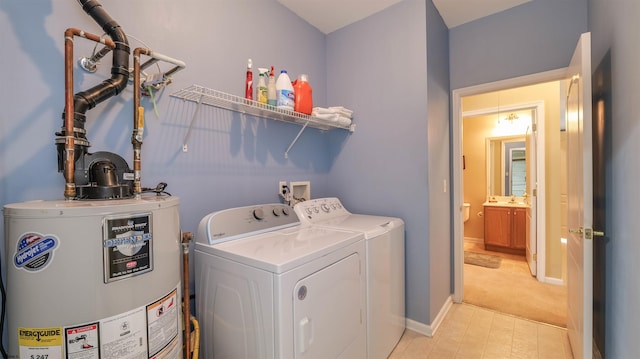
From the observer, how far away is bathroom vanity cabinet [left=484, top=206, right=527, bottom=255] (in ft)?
13.1

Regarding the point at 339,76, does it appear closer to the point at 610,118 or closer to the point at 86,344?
the point at 610,118

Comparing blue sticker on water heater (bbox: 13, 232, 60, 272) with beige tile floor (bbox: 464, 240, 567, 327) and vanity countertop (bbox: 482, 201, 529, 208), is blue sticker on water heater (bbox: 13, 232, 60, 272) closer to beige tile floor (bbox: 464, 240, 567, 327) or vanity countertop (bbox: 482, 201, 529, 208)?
beige tile floor (bbox: 464, 240, 567, 327)

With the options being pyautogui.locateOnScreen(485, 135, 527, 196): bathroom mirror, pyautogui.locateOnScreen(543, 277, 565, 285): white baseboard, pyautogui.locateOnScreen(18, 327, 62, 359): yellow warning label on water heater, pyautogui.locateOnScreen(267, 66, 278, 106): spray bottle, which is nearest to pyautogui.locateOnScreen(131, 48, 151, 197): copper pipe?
pyautogui.locateOnScreen(18, 327, 62, 359): yellow warning label on water heater

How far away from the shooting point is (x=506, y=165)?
4.48 metres

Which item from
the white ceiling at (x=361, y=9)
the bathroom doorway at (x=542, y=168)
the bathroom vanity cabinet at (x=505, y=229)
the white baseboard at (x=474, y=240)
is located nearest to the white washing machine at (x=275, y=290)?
the bathroom doorway at (x=542, y=168)

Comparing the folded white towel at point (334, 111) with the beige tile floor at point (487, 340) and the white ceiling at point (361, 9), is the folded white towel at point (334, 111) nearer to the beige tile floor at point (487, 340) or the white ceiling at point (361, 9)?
the white ceiling at point (361, 9)

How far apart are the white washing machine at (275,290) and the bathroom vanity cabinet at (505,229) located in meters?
3.63

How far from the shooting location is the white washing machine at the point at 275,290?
107cm

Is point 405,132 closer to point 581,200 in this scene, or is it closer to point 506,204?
point 581,200

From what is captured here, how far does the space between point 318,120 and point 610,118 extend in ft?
5.57

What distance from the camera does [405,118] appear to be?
6.97 feet

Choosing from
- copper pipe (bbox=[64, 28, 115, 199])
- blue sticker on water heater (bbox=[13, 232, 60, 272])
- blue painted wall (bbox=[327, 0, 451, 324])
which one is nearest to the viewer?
blue sticker on water heater (bbox=[13, 232, 60, 272])

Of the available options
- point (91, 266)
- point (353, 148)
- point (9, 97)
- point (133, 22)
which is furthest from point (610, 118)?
point (9, 97)

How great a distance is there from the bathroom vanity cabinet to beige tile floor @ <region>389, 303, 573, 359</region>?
2148 millimetres
